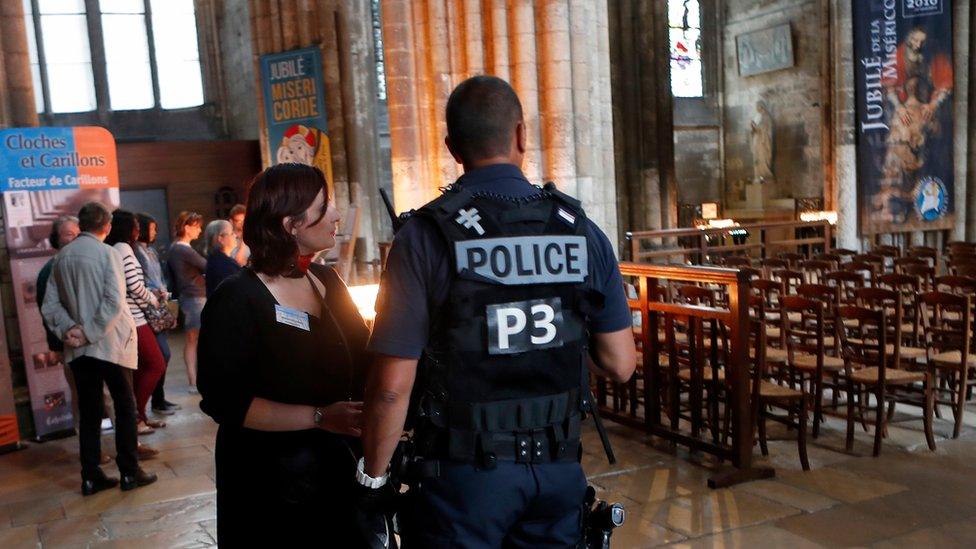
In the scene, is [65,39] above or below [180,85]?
above

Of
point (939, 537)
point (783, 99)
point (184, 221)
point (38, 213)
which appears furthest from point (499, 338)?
point (783, 99)

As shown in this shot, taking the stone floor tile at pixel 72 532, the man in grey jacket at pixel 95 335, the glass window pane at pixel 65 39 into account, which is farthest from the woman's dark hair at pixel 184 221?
the glass window pane at pixel 65 39

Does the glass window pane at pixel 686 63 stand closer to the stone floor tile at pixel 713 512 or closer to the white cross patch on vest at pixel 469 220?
the stone floor tile at pixel 713 512

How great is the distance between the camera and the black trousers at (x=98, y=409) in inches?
177

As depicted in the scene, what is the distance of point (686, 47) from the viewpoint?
2025 cm

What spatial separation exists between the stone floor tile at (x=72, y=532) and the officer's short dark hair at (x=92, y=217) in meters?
1.47

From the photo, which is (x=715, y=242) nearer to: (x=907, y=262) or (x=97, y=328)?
(x=907, y=262)

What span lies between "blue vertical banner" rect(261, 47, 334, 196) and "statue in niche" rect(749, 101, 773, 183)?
1137 centimetres

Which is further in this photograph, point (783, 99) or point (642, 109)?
point (783, 99)

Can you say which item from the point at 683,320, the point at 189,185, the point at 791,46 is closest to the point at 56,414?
the point at 683,320

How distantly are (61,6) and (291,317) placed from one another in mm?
16513

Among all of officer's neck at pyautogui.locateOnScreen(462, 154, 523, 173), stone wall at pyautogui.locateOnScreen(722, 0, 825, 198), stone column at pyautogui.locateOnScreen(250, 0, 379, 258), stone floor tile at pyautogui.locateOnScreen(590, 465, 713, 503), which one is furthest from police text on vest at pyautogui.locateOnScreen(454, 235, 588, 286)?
stone wall at pyautogui.locateOnScreen(722, 0, 825, 198)

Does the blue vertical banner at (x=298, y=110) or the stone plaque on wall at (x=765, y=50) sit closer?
the blue vertical banner at (x=298, y=110)

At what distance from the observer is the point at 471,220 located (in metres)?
1.78
